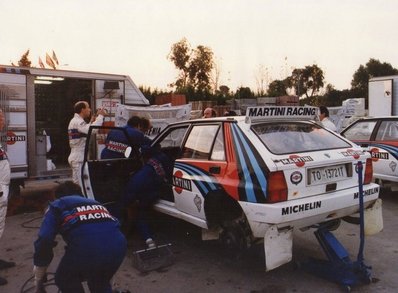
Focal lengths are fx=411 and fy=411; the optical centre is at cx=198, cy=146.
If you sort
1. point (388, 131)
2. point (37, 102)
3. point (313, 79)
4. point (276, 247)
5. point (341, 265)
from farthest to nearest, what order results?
1. point (313, 79)
2. point (37, 102)
3. point (388, 131)
4. point (341, 265)
5. point (276, 247)

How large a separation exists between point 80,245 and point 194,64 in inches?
1040

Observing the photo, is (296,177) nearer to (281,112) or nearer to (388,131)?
(281,112)

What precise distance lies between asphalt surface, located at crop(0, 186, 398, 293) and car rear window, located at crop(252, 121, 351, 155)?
52.1 inches

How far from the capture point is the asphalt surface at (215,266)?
4.11 m

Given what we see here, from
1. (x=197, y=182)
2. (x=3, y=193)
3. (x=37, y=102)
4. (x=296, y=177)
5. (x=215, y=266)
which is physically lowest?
(x=215, y=266)

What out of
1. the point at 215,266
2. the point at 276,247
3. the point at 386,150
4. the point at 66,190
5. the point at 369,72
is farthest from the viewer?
the point at 369,72

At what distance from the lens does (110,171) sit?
5586 mm

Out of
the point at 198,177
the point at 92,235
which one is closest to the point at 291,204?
the point at 198,177

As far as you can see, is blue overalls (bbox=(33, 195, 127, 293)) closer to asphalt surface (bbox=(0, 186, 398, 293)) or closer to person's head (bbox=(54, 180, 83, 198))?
person's head (bbox=(54, 180, 83, 198))

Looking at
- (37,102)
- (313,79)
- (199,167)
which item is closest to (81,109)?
(199,167)

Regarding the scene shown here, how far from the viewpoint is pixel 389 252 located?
196 inches

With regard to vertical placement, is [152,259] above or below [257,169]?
below

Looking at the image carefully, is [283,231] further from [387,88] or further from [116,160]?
[387,88]

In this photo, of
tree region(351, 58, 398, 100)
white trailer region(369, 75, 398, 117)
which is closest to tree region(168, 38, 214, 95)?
white trailer region(369, 75, 398, 117)
